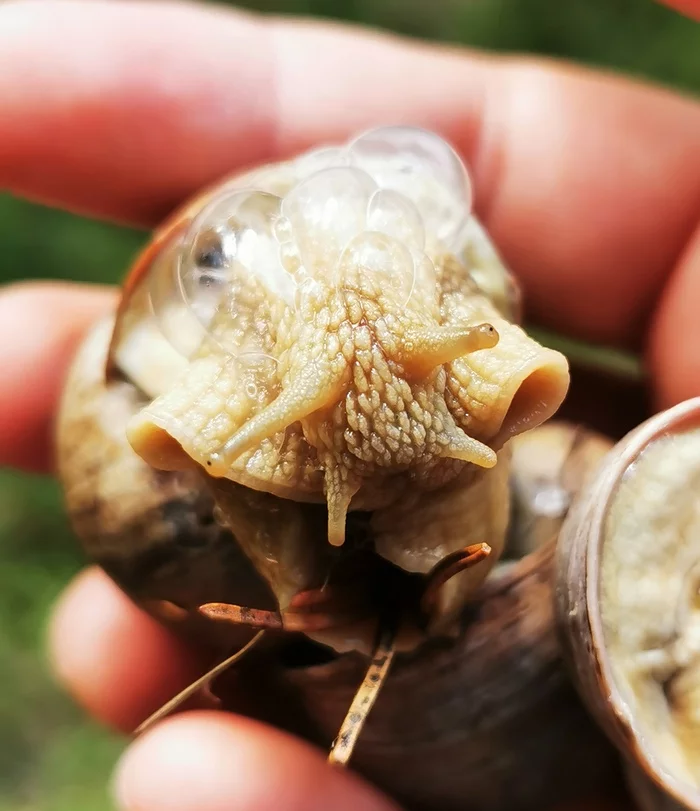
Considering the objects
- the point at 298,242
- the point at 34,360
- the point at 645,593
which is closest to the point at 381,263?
the point at 298,242

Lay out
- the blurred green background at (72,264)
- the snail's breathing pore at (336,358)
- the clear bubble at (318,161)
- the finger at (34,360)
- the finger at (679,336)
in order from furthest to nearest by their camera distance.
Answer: the blurred green background at (72,264)
the finger at (34,360)
the finger at (679,336)
the clear bubble at (318,161)
the snail's breathing pore at (336,358)

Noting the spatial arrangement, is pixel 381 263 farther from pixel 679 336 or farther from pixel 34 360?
pixel 34 360

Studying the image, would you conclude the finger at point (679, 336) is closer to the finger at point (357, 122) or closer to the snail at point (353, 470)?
the finger at point (357, 122)

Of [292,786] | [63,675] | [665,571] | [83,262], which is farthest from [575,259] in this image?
[83,262]

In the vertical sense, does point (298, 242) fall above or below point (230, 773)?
above

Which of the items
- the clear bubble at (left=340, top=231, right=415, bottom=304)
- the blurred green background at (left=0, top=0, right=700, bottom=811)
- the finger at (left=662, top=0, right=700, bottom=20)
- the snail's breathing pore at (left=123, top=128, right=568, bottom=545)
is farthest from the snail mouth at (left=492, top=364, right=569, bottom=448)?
the blurred green background at (left=0, top=0, right=700, bottom=811)

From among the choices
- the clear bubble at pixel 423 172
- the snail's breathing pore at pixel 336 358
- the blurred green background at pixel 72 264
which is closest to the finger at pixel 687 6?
the clear bubble at pixel 423 172
